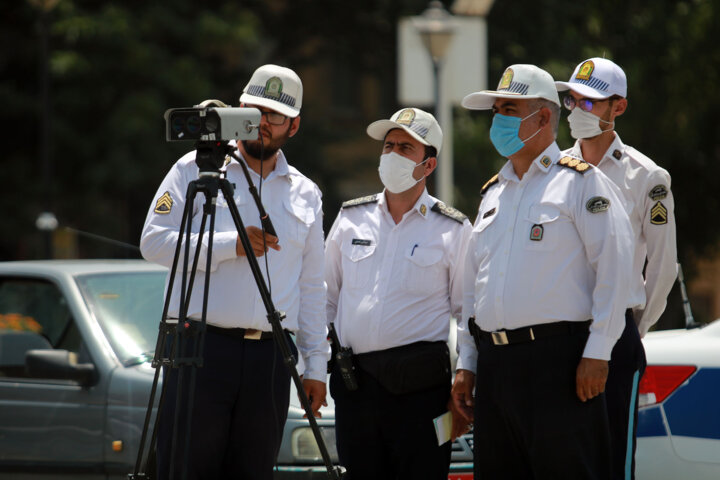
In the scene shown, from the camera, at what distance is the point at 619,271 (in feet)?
13.0

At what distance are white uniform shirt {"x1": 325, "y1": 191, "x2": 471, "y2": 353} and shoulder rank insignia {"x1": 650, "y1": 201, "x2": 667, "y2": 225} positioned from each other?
2.62 ft

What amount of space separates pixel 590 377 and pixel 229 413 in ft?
4.34

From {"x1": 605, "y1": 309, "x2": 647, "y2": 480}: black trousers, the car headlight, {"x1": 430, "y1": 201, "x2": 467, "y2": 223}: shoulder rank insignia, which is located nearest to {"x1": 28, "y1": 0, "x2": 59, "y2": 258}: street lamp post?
the car headlight

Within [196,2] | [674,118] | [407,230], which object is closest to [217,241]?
[407,230]

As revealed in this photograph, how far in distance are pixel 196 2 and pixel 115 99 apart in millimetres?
2391

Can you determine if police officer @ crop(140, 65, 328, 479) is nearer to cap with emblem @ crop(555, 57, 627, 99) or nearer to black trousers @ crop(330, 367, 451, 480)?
black trousers @ crop(330, 367, 451, 480)

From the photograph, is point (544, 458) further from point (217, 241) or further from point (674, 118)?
point (674, 118)

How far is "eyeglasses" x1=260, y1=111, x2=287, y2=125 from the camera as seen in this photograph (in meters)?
4.39

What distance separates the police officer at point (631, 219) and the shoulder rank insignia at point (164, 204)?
5.39ft

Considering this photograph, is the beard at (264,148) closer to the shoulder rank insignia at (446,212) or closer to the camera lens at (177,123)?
the camera lens at (177,123)

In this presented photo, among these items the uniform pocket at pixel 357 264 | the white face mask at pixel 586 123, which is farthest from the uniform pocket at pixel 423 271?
the white face mask at pixel 586 123

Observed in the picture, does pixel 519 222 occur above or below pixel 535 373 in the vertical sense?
above

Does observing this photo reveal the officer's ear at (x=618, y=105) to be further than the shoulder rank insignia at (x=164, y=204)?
Yes

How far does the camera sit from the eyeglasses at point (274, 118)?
4395 mm
